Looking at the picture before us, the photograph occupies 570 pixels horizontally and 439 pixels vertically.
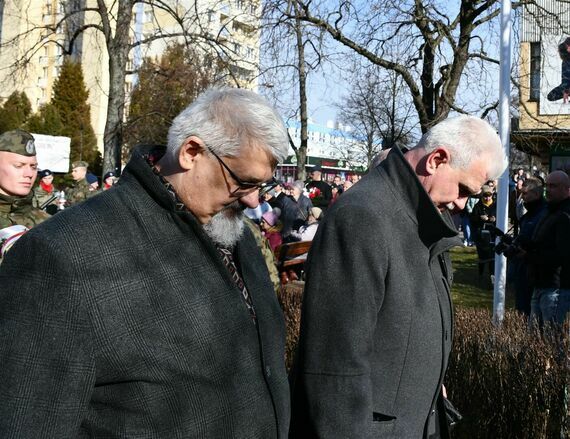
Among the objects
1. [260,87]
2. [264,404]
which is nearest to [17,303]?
[264,404]

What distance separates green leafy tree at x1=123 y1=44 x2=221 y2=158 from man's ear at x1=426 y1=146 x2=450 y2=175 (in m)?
11.7

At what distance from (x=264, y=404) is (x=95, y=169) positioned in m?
43.8

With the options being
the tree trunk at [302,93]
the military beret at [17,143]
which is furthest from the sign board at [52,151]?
the military beret at [17,143]

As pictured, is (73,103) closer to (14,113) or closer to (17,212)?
(14,113)

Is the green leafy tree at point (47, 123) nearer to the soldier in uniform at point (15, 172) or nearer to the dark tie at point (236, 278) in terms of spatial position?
the soldier in uniform at point (15, 172)

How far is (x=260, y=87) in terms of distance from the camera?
1163 cm

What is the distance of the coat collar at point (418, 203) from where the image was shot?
2480mm

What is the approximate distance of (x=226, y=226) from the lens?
1996 mm

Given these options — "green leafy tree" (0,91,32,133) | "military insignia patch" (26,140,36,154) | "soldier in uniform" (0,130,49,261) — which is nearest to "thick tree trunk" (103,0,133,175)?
"soldier in uniform" (0,130,49,261)

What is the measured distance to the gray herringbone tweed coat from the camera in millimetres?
1547

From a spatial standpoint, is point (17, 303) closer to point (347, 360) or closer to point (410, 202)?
point (347, 360)

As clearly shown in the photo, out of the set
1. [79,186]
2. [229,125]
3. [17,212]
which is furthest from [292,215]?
[229,125]

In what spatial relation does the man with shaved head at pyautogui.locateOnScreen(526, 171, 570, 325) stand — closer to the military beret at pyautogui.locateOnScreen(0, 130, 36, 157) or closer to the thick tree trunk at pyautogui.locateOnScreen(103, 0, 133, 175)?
the military beret at pyautogui.locateOnScreen(0, 130, 36, 157)

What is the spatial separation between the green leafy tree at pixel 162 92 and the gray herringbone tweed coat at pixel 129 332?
12.4 metres
